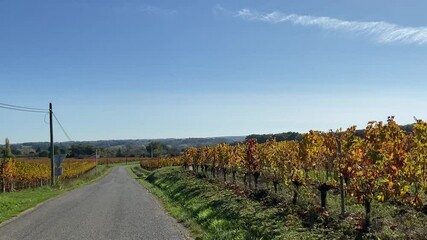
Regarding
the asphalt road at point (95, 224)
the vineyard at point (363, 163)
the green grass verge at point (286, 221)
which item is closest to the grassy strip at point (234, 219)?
the green grass verge at point (286, 221)

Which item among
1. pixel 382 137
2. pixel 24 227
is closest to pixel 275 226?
pixel 382 137

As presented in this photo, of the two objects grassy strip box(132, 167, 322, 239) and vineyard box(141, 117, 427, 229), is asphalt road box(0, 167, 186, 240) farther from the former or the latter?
vineyard box(141, 117, 427, 229)

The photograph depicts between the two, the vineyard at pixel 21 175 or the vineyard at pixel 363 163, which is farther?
the vineyard at pixel 21 175

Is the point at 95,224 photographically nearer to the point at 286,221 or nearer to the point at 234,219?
the point at 234,219

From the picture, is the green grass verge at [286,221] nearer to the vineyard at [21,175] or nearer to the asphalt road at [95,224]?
the asphalt road at [95,224]

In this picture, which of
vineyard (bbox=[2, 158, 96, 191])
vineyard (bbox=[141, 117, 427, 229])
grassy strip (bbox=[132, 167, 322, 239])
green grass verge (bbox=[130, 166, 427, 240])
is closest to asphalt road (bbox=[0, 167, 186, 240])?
grassy strip (bbox=[132, 167, 322, 239])

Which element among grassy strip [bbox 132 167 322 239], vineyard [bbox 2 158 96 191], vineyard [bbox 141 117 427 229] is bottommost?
vineyard [bbox 2 158 96 191]

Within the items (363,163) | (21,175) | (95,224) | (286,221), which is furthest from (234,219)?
(21,175)

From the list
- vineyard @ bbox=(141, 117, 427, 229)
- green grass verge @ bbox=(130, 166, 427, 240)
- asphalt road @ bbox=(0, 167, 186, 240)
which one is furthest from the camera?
asphalt road @ bbox=(0, 167, 186, 240)

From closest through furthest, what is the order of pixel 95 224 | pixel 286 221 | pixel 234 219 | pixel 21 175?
1. pixel 286 221
2. pixel 234 219
3. pixel 95 224
4. pixel 21 175

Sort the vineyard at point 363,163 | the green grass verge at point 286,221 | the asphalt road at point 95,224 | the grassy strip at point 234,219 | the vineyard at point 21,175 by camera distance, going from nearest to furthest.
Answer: the vineyard at point 363,163 < the green grass verge at point 286,221 < the grassy strip at point 234,219 < the asphalt road at point 95,224 < the vineyard at point 21,175

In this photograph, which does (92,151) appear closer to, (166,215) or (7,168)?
(7,168)

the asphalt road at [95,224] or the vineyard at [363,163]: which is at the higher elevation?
the vineyard at [363,163]

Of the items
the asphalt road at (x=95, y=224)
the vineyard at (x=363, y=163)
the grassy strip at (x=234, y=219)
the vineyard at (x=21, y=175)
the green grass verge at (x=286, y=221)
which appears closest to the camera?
the vineyard at (x=363, y=163)
